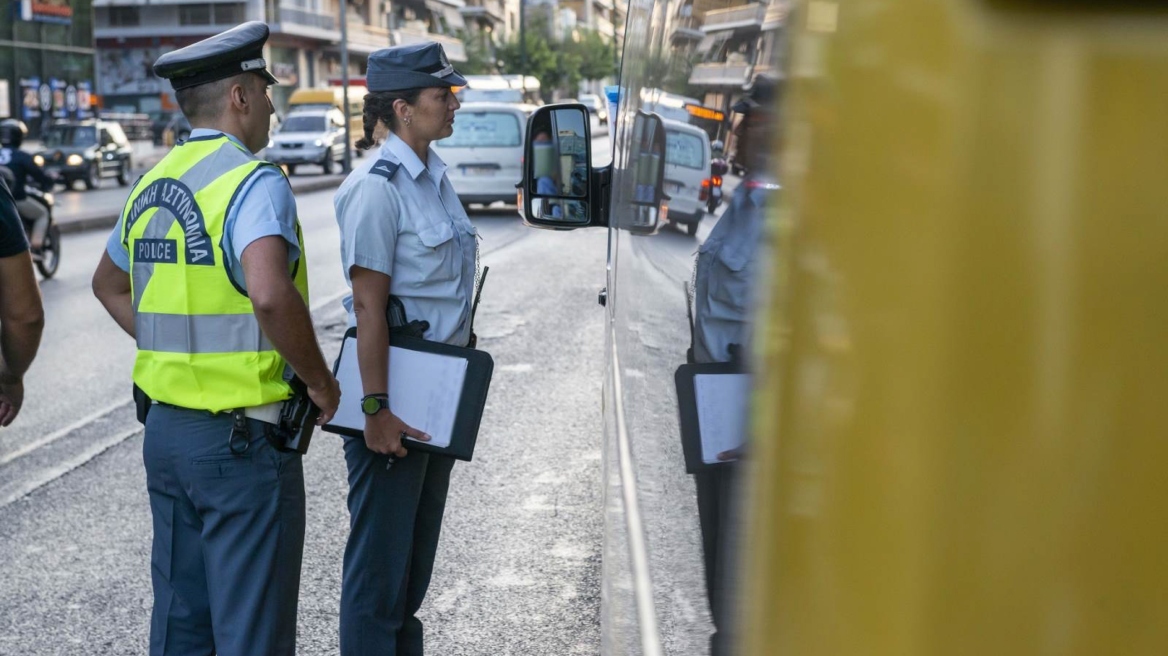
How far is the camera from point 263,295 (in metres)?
2.73

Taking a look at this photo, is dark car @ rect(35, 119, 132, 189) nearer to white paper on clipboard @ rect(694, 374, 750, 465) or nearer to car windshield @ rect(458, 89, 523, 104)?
car windshield @ rect(458, 89, 523, 104)

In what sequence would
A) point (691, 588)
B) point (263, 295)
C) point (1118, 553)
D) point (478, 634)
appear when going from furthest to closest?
point (478, 634), point (263, 295), point (691, 588), point (1118, 553)

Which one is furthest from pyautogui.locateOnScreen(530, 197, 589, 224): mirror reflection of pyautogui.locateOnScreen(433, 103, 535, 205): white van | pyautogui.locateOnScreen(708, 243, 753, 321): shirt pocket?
pyautogui.locateOnScreen(433, 103, 535, 205): white van

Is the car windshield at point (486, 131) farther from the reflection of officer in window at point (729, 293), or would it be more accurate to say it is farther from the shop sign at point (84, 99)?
the shop sign at point (84, 99)

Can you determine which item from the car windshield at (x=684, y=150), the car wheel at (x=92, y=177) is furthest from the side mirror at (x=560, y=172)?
the car wheel at (x=92, y=177)

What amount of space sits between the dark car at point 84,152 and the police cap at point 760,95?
2807 cm

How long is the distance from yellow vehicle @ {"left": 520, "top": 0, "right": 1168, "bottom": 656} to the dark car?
28421 mm

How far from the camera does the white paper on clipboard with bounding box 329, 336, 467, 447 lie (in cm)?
321

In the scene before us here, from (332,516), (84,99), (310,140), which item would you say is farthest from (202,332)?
(84,99)

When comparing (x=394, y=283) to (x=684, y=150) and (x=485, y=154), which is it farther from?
(x=485, y=154)

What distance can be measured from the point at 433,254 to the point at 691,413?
6.55 ft

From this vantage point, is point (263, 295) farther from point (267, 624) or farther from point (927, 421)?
point (927, 421)

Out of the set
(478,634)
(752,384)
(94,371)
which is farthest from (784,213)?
(94,371)

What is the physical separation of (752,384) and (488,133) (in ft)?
65.0
